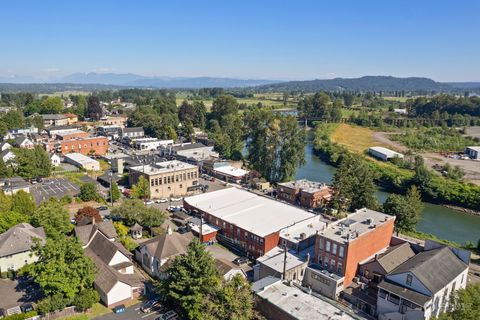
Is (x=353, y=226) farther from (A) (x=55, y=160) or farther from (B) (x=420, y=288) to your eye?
(A) (x=55, y=160)

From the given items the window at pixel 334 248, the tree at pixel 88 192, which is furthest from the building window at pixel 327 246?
the tree at pixel 88 192

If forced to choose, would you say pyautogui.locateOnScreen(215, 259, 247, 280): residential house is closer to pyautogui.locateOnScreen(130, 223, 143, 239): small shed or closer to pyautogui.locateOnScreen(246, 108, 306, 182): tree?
pyautogui.locateOnScreen(130, 223, 143, 239): small shed

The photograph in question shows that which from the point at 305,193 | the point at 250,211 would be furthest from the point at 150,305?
the point at 305,193

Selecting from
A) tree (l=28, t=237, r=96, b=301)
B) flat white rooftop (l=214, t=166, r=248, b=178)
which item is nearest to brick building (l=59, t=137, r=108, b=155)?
flat white rooftop (l=214, t=166, r=248, b=178)

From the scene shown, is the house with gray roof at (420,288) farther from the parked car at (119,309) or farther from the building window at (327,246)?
the parked car at (119,309)

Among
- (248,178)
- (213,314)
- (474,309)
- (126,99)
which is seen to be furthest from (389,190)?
(126,99)

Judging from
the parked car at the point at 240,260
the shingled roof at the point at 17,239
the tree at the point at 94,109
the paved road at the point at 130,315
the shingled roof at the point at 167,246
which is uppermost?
the tree at the point at 94,109
